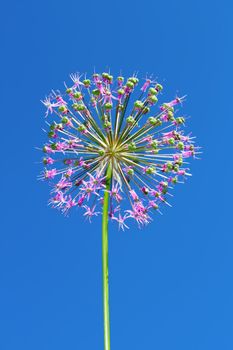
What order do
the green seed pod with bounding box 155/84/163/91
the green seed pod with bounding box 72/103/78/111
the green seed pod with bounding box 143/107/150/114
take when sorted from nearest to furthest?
the green seed pod with bounding box 72/103/78/111, the green seed pod with bounding box 143/107/150/114, the green seed pod with bounding box 155/84/163/91

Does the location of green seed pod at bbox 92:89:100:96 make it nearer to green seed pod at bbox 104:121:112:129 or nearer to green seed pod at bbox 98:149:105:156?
green seed pod at bbox 104:121:112:129

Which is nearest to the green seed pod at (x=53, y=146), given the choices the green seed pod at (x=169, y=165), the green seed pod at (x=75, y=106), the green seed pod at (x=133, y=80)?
the green seed pod at (x=75, y=106)

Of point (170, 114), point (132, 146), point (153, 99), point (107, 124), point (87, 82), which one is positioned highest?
point (87, 82)

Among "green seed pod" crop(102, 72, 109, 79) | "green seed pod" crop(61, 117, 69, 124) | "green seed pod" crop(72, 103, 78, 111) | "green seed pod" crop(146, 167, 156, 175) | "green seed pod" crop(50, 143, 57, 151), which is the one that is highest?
"green seed pod" crop(102, 72, 109, 79)

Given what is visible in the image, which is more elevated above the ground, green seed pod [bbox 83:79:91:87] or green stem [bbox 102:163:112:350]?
green seed pod [bbox 83:79:91:87]

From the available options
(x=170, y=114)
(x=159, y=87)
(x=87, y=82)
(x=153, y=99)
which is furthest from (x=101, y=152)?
Answer: (x=159, y=87)

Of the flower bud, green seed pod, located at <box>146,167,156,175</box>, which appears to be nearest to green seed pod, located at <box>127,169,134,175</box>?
green seed pod, located at <box>146,167,156,175</box>

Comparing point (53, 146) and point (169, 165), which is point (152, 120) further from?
point (53, 146)

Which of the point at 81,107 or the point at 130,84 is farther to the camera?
the point at 130,84

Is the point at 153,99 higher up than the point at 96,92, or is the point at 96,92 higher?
the point at 96,92

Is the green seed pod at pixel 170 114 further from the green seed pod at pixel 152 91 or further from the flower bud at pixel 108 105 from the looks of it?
the flower bud at pixel 108 105

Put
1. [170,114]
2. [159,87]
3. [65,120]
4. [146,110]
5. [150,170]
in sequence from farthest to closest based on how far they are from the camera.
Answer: [159,87], [170,114], [146,110], [65,120], [150,170]

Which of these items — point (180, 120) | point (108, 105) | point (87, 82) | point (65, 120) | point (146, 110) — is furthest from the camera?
point (87, 82)

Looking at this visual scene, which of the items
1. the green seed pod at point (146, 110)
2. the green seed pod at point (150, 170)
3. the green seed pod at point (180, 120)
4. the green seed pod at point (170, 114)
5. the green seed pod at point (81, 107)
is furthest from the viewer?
the green seed pod at point (180, 120)
